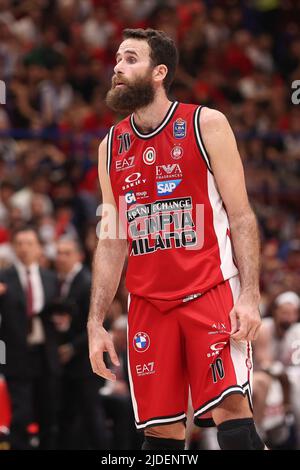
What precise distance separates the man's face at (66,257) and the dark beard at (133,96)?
4.35 metres

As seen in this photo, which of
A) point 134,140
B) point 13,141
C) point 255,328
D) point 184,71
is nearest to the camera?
point 255,328

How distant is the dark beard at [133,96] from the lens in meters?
5.27

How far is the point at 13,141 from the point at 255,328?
8457 mm

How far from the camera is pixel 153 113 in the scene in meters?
5.32

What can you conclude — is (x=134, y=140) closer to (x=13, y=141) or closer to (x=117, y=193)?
(x=117, y=193)

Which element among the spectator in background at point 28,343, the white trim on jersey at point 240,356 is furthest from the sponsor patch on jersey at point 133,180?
the spectator in background at point 28,343

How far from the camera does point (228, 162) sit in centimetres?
507

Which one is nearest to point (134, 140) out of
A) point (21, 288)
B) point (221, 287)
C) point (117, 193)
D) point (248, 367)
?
point (117, 193)

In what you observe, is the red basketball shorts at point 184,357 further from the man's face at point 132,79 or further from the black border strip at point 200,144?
the man's face at point 132,79

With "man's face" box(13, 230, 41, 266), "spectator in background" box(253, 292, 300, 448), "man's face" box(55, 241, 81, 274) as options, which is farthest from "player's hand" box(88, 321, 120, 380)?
"man's face" box(55, 241, 81, 274)

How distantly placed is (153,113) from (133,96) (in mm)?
141

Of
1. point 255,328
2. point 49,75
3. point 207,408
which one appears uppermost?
point 49,75

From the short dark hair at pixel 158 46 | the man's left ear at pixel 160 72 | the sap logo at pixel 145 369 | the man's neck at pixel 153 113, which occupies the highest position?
the short dark hair at pixel 158 46

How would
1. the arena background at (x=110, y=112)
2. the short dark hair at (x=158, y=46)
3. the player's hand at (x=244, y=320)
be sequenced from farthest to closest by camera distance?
1. the arena background at (x=110, y=112)
2. the short dark hair at (x=158, y=46)
3. the player's hand at (x=244, y=320)
